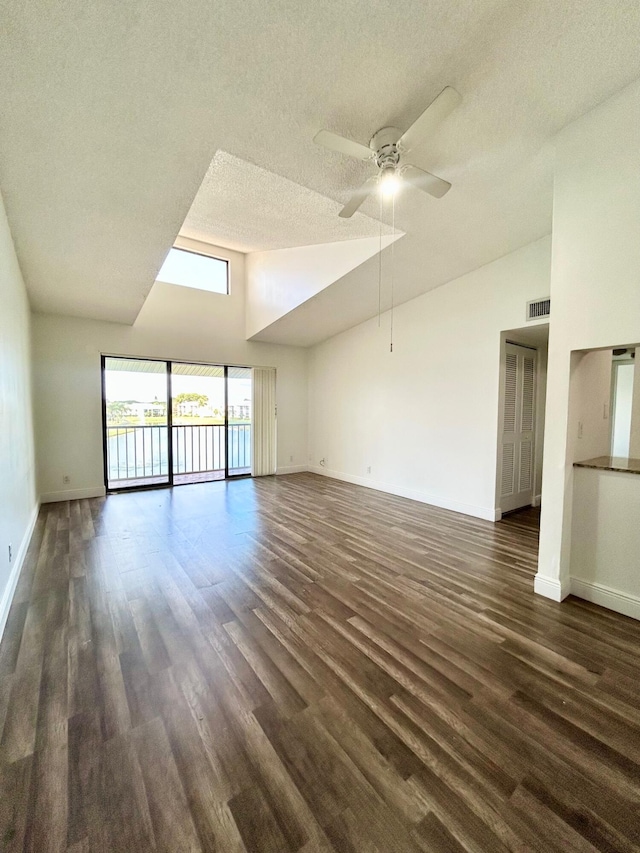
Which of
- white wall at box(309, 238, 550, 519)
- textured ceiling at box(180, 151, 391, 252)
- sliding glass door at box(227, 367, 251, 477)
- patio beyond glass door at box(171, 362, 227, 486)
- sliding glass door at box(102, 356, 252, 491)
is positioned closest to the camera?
textured ceiling at box(180, 151, 391, 252)

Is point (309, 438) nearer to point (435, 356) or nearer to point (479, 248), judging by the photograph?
point (435, 356)

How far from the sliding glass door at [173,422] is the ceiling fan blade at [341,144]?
4601 millimetres

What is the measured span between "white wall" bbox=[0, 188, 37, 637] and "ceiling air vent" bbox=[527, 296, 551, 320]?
4572 millimetres

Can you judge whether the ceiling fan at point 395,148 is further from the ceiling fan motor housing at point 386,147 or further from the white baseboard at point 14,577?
the white baseboard at point 14,577

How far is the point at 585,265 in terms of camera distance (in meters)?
2.24

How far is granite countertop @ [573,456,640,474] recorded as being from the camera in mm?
2264

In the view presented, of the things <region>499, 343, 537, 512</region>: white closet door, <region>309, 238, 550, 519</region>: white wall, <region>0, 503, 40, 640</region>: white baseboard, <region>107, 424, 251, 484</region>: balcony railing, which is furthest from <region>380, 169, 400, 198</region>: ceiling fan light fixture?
<region>107, 424, 251, 484</region>: balcony railing

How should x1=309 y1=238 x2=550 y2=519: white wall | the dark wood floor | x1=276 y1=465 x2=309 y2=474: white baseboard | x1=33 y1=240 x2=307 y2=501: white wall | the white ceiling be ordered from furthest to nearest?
x1=276 y1=465 x2=309 y2=474: white baseboard → x1=33 y1=240 x2=307 y2=501: white wall → x1=309 y1=238 x2=550 y2=519: white wall → the white ceiling → the dark wood floor

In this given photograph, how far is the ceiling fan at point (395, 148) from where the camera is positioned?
5.69 ft

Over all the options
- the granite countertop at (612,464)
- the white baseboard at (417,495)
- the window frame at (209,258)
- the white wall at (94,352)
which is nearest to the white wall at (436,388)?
the white baseboard at (417,495)

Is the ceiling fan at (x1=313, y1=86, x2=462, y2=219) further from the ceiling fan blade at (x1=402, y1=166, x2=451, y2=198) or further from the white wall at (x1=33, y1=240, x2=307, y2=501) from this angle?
the white wall at (x1=33, y1=240, x2=307, y2=501)

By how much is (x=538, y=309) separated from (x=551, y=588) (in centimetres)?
270

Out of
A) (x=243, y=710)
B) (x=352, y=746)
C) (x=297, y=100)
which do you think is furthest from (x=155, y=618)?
(x=297, y=100)

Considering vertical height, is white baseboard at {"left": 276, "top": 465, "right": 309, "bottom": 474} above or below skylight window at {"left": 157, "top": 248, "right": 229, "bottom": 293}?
below
